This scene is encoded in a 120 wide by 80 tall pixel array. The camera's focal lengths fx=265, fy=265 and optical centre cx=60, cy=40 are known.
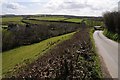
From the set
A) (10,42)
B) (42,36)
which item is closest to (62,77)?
(10,42)

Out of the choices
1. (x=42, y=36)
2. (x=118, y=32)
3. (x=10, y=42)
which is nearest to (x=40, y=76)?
(x=118, y=32)

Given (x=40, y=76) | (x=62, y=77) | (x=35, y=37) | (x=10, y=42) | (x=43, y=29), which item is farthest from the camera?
(x=43, y=29)

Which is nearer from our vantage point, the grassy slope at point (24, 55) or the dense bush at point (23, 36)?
the grassy slope at point (24, 55)

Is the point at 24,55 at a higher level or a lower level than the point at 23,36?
lower

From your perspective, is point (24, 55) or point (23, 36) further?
point (23, 36)

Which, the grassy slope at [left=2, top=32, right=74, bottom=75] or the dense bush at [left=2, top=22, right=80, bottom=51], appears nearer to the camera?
the grassy slope at [left=2, top=32, right=74, bottom=75]

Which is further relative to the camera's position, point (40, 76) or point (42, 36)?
point (42, 36)

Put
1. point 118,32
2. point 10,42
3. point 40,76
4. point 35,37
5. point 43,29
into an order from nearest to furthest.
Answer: point 40,76, point 118,32, point 10,42, point 35,37, point 43,29

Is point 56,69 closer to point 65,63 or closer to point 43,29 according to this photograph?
point 65,63

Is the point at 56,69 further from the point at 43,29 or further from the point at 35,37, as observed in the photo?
the point at 43,29
